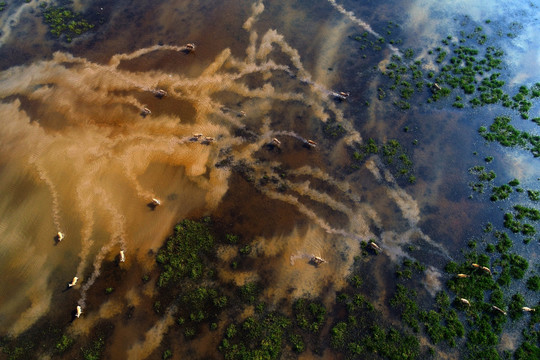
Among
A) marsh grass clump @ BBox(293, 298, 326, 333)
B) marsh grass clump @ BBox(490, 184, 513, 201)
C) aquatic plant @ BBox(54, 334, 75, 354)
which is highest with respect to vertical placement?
marsh grass clump @ BBox(490, 184, 513, 201)

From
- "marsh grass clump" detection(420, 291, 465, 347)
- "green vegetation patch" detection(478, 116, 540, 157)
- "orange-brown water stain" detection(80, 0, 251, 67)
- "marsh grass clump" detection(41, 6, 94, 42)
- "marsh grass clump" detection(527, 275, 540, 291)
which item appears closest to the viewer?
"marsh grass clump" detection(420, 291, 465, 347)

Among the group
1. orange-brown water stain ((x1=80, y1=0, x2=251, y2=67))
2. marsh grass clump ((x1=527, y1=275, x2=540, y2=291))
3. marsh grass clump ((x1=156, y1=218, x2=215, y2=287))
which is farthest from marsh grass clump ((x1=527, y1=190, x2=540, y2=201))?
orange-brown water stain ((x1=80, y1=0, x2=251, y2=67))

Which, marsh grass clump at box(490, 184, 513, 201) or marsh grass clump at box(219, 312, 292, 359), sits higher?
marsh grass clump at box(490, 184, 513, 201)

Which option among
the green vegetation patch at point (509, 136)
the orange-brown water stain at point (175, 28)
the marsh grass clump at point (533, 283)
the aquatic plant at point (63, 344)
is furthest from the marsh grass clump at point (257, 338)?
the orange-brown water stain at point (175, 28)

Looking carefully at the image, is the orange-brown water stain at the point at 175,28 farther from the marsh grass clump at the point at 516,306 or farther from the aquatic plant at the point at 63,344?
the marsh grass clump at the point at 516,306

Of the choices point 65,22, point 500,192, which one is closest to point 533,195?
point 500,192

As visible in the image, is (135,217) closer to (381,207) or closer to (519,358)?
(381,207)

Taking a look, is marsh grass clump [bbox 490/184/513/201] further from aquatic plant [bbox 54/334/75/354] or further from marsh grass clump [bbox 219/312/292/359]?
aquatic plant [bbox 54/334/75/354]

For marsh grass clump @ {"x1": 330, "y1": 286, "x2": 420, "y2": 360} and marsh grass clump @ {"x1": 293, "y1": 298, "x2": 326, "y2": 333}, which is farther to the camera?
marsh grass clump @ {"x1": 293, "y1": 298, "x2": 326, "y2": 333}

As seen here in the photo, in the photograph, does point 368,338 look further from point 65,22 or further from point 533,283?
point 65,22
